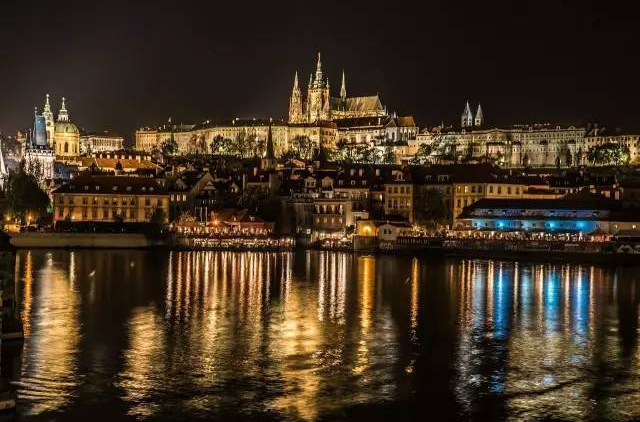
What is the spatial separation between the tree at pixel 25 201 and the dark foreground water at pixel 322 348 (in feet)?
70.7

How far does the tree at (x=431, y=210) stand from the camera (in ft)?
178

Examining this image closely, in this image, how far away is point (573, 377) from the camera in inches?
677

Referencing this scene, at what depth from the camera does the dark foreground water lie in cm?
1503

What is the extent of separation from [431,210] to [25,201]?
22273 millimetres

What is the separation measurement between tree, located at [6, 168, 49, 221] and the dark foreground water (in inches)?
848

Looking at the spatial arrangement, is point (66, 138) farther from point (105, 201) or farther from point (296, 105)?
point (105, 201)

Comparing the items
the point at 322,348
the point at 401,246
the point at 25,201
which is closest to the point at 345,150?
Result: the point at 25,201

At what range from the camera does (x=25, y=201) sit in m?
54.9

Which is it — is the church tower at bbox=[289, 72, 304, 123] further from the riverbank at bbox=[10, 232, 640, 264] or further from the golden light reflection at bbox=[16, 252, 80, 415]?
the golden light reflection at bbox=[16, 252, 80, 415]

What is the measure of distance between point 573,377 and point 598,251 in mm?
27700

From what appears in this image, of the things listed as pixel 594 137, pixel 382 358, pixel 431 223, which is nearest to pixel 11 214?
pixel 431 223

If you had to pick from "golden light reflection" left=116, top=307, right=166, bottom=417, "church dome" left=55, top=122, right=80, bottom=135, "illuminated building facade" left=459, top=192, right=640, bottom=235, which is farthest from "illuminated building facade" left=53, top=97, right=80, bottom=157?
"golden light reflection" left=116, top=307, right=166, bottom=417

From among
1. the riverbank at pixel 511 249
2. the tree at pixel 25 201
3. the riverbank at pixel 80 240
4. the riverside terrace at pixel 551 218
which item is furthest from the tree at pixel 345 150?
the riverbank at pixel 80 240

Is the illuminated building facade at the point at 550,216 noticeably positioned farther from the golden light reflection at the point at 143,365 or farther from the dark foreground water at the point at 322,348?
the golden light reflection at the point at 143,365
